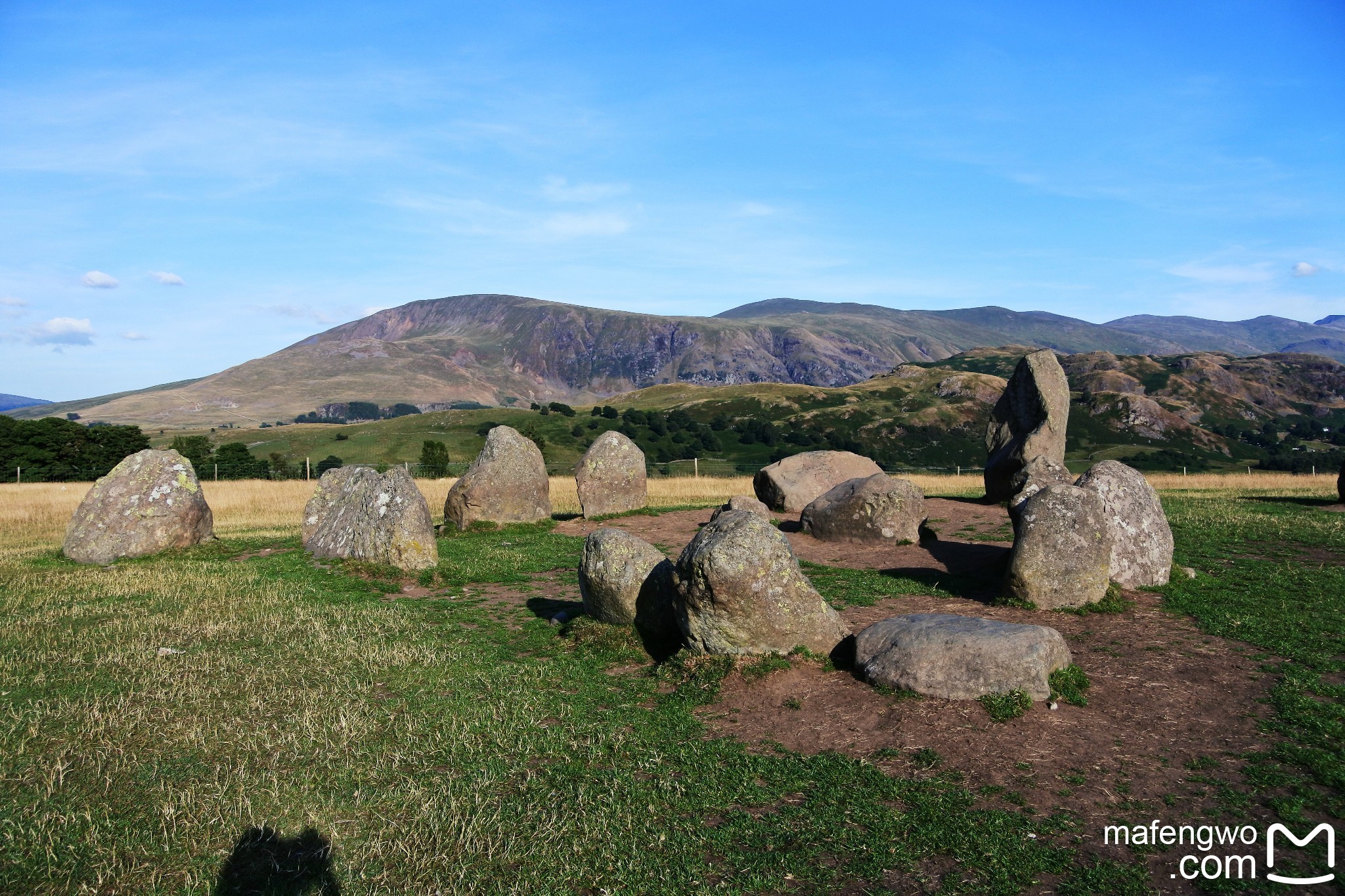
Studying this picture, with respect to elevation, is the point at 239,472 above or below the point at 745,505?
above

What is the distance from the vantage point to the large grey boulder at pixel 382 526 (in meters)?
18.2

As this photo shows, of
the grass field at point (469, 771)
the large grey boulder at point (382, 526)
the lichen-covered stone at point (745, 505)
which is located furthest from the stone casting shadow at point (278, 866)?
the lichen-covered stone at point (745, 505)

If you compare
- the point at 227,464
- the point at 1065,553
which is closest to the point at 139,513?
the point at 1065,553

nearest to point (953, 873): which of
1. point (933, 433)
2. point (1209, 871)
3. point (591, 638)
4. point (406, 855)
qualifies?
point (1209, 871)

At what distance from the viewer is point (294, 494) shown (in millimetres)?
34625

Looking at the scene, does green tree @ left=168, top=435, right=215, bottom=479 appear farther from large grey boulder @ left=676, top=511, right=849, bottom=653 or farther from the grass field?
large grey boulder @ left=676, top=511, right=849, bottom=653

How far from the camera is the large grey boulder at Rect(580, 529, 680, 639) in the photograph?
11.7 metres

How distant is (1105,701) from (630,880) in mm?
6083

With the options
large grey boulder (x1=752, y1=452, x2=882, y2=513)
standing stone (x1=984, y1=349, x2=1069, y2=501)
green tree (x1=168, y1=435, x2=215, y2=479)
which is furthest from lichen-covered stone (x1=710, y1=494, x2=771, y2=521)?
green tree (x1=168, y1=435, x2=215, y2=479)

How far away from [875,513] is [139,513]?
701 inches

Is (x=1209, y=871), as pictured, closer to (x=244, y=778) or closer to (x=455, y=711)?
(x=455, y=711)

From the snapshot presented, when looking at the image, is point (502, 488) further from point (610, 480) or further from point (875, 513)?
point (875, 513)

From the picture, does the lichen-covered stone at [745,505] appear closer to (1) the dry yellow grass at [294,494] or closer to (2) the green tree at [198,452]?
(1) the dry yellow grass at [294,494]

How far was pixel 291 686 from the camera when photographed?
409 inches
